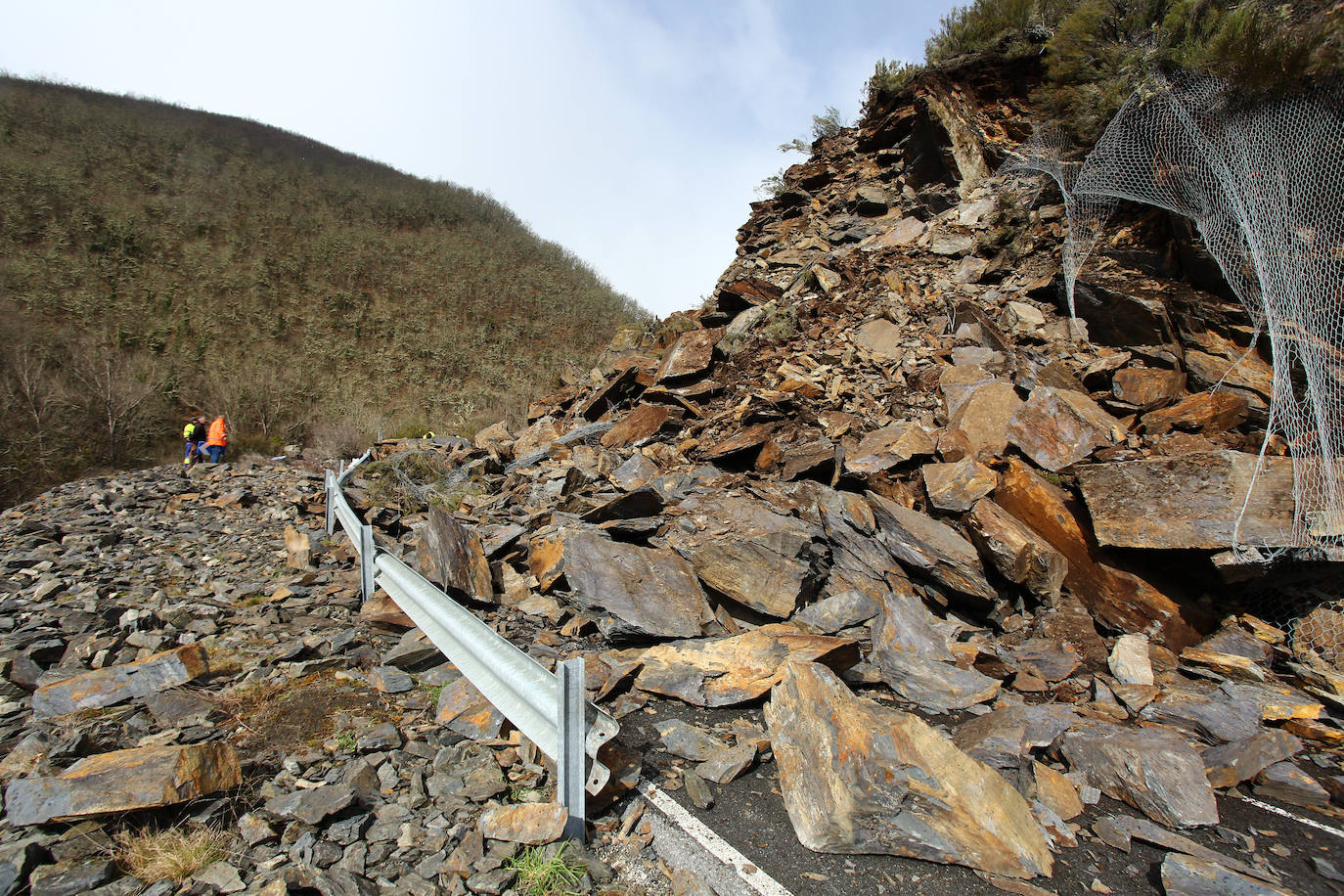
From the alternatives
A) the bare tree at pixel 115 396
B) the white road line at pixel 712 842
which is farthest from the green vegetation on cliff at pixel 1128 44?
the bare tree at pixel 115 396

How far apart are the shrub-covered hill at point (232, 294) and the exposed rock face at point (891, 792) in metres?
17.6

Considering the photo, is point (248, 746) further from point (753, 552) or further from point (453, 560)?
point (753, 552)

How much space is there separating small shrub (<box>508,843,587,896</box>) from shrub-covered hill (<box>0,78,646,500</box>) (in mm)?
17503

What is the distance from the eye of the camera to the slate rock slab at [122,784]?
166cm

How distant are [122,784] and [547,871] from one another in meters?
1.36

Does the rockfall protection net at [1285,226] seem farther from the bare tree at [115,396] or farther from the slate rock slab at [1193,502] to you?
the bare tree at [115,396]

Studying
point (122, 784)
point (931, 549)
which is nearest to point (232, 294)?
point (122, 784)

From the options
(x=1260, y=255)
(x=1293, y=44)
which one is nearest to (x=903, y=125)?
(x=1293, y=44)

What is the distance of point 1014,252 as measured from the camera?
26.6 feet

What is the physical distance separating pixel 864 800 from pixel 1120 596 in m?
3.44

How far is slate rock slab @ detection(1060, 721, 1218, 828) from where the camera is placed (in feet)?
7.81

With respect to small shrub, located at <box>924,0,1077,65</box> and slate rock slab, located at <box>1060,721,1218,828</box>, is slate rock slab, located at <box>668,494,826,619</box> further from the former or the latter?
small shrub, located at <box>924,0,1077,65</box>

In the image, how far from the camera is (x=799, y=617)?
364cm

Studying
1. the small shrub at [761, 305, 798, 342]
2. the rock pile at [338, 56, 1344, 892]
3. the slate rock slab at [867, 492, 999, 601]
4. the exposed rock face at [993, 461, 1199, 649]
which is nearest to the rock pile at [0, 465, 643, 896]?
the rock pile at [338, 56, 1344, 892]
